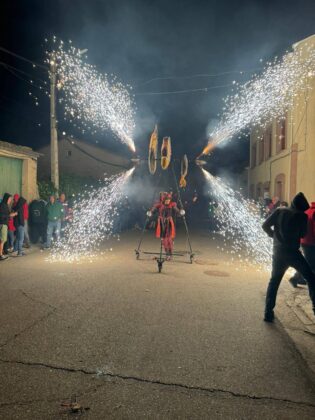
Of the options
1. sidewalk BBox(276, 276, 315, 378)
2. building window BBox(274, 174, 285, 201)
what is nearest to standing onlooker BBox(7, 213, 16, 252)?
sidewalk BBox(276, 276, 315, 378)

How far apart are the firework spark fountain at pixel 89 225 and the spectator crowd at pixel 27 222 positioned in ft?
2.10

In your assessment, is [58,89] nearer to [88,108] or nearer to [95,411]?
[88,108]

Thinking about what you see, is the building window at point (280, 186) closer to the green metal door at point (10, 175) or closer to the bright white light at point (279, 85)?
the bright white light at point (279, 85)

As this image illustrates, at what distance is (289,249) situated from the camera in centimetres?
509

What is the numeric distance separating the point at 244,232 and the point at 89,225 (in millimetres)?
8090

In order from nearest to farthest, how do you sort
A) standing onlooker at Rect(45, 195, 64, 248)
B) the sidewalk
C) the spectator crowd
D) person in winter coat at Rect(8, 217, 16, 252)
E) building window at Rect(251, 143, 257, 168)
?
the sidewalk → the spectator crowd → person in winter coat at Rect(8, 217, 16, 252) → standing onlooker at Rect(45, 195, 64, 248) → building window at Rect(251, 143, 257, 168)

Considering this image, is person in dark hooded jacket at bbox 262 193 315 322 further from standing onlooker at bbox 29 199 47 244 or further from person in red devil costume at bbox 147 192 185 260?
standing onlooker at bbox 29 199 47 244

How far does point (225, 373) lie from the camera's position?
11.8 feet

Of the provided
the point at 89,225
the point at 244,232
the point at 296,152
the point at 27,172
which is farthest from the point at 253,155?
the point at 27,172

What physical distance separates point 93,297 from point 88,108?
33.2ft

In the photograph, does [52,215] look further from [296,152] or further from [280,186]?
[280,186]

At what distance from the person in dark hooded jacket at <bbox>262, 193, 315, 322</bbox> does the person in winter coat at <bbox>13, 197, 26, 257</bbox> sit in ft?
25.7

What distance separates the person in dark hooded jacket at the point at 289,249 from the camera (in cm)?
507

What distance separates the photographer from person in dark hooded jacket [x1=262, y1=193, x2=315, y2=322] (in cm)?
507
